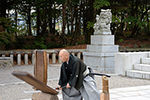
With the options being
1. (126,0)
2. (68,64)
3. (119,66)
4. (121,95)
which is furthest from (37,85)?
(126,0)

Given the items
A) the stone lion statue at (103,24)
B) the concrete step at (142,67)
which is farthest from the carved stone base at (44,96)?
the stone lion statue at (103,24)

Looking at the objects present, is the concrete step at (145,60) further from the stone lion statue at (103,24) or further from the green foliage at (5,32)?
the green foliage at (5,32)

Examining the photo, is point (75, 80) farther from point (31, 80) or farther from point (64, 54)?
point (31, 80)

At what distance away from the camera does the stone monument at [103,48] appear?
43.1ft

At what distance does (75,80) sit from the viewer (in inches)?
180

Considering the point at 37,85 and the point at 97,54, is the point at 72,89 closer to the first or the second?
the point at 37,85

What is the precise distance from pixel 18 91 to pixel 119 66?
5.74 metres

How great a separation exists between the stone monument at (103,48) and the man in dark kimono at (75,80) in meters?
8.24

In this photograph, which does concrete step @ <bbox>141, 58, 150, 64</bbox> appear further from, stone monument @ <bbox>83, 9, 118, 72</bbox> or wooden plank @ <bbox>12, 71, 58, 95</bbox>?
wooden plank @ <bbox>12, 71, 58, 95</bbox>

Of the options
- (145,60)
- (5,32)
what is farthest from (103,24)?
(5,32)

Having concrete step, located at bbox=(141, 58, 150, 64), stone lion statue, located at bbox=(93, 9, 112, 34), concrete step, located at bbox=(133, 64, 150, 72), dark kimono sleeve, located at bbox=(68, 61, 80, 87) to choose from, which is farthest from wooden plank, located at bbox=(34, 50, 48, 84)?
stone lion statue, located at bbox=(93, 9, 112, 34)

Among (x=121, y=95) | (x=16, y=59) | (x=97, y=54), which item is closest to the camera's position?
(x=121, y=95)

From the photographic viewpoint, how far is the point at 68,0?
70.4ft

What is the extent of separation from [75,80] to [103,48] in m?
8.72
